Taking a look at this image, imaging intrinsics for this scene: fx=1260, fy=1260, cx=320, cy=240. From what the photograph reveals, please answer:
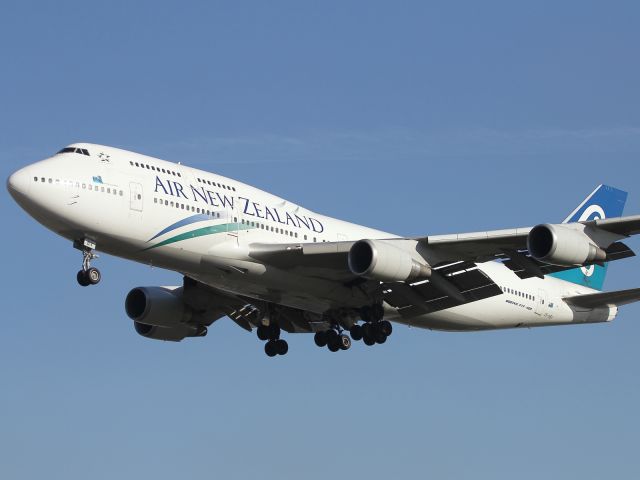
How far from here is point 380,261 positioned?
41.1m

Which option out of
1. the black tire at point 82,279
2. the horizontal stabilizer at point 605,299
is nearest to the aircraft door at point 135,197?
the black tire at point 82,279

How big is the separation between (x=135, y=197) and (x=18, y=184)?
3.63 meters

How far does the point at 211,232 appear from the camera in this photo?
135ft

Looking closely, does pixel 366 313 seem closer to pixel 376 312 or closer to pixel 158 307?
pixel 376 312

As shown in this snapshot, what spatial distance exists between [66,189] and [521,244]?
14.8 meters

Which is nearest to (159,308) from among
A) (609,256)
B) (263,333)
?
(263,333)

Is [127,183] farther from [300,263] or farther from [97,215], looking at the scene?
[300,263]

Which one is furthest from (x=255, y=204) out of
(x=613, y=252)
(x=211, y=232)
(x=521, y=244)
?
(x=613, y=252)

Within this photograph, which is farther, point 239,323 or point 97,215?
point 239,323

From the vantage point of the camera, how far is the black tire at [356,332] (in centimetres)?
4581

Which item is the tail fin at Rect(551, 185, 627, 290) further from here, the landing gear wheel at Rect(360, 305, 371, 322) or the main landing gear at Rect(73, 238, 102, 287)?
the main landing gear at Rect(73, 238, 102, 287)

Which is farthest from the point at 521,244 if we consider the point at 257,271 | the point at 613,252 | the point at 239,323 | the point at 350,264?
the point at 239,323

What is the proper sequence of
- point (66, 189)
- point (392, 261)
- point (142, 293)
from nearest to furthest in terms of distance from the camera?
1. point (66, 189)
2. point (392, 261)
3. point (142, 293)

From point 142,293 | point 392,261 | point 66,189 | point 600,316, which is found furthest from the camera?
point 600,316
